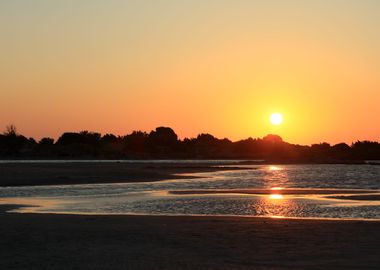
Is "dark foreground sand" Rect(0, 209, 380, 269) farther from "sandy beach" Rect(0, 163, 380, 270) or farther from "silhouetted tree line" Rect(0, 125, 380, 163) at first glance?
"silhouetted tree line" Rect(0, 125, 380, 163)

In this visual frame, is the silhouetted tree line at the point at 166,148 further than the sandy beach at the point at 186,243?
Yes

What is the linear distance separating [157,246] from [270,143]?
165416 mm

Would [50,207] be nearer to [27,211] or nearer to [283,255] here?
[27,211]

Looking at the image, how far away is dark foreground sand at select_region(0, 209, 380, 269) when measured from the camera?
1330 cm

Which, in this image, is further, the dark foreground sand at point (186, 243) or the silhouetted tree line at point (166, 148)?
the silhouetted tree line at point (166, 148)

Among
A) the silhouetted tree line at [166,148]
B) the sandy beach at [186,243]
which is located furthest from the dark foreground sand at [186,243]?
the silhouetted tree line at [166,148]

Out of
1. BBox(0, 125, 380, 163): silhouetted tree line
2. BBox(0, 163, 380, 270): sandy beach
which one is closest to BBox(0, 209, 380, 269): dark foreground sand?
BBox(0, 163, 380, 270): sandy beach

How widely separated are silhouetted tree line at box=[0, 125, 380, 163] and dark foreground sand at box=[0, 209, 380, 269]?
122486mm

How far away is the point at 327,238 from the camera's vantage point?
1670cm

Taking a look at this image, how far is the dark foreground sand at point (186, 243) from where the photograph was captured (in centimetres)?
1330

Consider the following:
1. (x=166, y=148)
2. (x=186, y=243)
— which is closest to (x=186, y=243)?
(x=186, y=243)

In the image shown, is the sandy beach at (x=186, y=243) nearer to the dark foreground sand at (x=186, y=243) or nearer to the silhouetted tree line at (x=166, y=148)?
the dark foreground sand at (x=186, y=243)

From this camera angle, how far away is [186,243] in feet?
52.8

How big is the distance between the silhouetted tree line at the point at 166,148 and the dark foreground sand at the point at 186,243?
402ft
